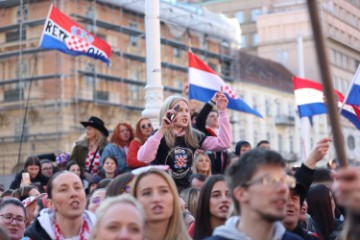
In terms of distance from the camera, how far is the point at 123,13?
46.3 metres

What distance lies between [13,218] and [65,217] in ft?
4.37

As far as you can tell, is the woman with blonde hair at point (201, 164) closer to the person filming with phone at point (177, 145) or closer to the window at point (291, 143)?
the person filming with phone at point (177, 145)

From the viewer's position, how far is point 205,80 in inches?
542

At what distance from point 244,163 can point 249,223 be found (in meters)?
0.30

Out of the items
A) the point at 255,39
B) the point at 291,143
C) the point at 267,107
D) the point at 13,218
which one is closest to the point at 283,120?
the point at 267,107

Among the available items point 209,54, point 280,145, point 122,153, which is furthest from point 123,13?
point 122,153

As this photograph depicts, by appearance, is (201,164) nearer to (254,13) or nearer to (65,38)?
(65,38)

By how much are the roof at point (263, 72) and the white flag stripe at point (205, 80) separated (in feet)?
149

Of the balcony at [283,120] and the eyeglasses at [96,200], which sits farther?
the balcony at [283,120]

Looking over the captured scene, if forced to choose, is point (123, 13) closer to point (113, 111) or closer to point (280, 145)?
point (113, 111)

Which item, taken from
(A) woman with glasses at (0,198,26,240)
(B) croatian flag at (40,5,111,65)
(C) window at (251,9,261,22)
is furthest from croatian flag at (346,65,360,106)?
(C) window at (251,9,261,22)

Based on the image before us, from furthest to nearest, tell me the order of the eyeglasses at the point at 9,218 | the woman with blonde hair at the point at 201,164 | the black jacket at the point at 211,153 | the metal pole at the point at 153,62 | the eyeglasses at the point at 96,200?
the metal pole at the point at 153,62
the black jacket at the point at 211,153
the woman with blonde hair at the point at 201,164
the eyeglasses at the point at 9,218
the eyeglasses at the point at 96,200

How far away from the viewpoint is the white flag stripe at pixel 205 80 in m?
13.6

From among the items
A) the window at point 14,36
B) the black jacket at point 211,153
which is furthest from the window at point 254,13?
the black jacket at point 211,153
